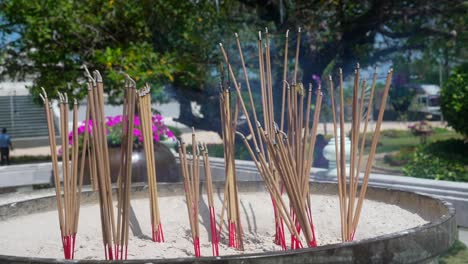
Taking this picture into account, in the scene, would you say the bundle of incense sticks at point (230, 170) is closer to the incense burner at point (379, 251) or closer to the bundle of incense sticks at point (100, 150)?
the bundle of incense sticks at point (100, 150)

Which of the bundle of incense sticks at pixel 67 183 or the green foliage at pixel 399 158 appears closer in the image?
the bundle of incense sticks at pixel 67 183

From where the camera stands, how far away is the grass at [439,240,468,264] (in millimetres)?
3398

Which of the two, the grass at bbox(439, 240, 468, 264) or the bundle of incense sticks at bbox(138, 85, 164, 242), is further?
the grass at bbox(439, 240, 468, 264)

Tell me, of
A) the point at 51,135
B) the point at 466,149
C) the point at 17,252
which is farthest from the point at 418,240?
the point at 466,149

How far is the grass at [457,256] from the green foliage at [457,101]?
4004 millimetres

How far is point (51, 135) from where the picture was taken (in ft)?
6.24

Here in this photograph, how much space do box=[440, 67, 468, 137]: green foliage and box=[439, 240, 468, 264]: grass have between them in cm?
400

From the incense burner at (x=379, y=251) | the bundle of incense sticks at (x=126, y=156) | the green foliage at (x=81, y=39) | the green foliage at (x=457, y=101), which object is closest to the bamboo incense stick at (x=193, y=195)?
the bundle of incense sticks at (x=126, y=156)

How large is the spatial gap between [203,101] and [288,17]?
182cm

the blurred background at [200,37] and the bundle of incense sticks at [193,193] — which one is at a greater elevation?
the blurred background at [200,37]

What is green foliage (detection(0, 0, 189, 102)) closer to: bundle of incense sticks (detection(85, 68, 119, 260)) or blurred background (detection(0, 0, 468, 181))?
blurred background (detection(0, 0, 468, 181))

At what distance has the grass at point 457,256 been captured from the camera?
3.40 m

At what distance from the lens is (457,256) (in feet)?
11.5

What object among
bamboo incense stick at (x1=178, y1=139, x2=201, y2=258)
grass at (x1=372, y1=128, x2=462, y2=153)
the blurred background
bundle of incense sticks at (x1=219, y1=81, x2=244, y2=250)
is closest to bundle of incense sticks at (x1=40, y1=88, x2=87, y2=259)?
bamboo incense stick at (x1=178, y1=139, x2=201, y2=258)
